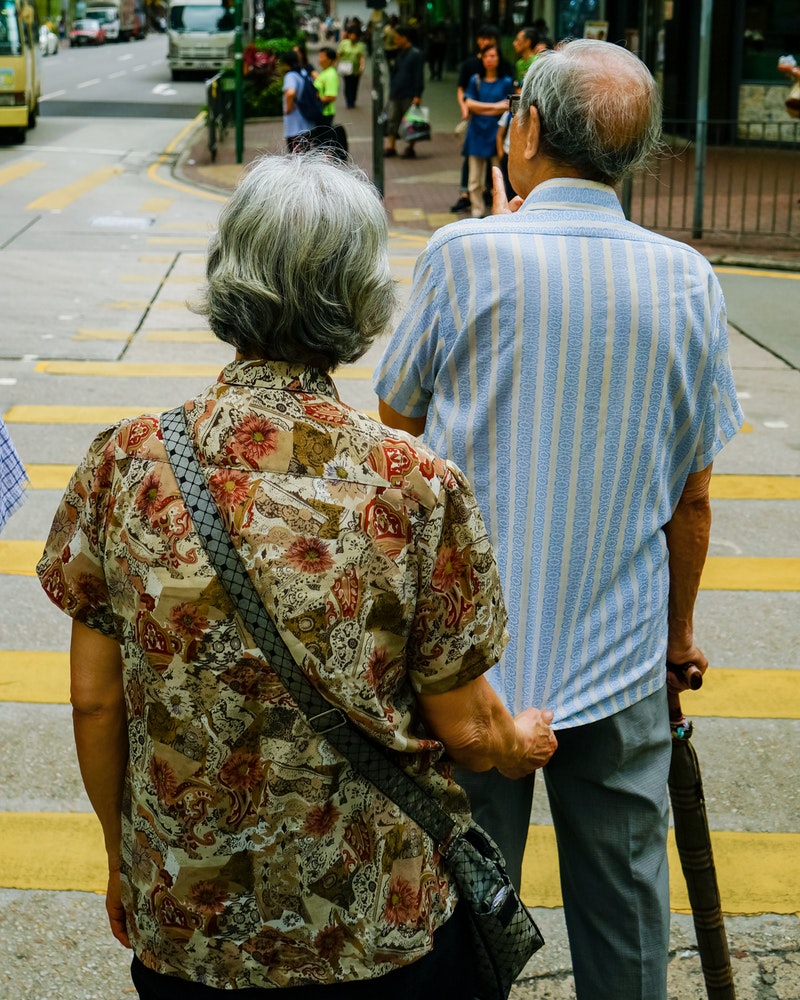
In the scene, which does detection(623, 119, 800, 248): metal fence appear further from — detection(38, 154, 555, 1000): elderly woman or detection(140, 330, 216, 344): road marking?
detection(38, 154, 555, 1000): elderly woman

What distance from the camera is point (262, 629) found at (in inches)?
66.2

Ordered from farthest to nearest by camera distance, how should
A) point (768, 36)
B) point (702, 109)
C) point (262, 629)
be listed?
1. point (768, 36)
2. point (702, 109)
3. point (262, 629)

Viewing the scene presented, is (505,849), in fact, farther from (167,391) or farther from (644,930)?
(167,391)

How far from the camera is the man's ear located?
225 cm

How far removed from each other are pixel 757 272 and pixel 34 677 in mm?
9284

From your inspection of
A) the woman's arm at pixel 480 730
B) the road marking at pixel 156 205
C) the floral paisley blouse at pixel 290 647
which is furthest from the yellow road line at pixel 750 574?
the road marking at pixel 156 205

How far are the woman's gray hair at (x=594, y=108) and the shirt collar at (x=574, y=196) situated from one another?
0.9 inches

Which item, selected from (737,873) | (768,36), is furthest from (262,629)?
(768,36)

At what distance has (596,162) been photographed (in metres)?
2.23

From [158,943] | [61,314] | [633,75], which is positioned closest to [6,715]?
[158,943]

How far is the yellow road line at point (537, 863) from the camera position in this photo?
339cm

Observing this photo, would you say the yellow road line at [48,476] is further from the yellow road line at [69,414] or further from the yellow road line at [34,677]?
the yellow road line at [34,677]

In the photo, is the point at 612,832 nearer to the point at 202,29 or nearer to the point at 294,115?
the point at 294,115

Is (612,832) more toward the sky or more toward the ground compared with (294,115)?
more toward the sky
